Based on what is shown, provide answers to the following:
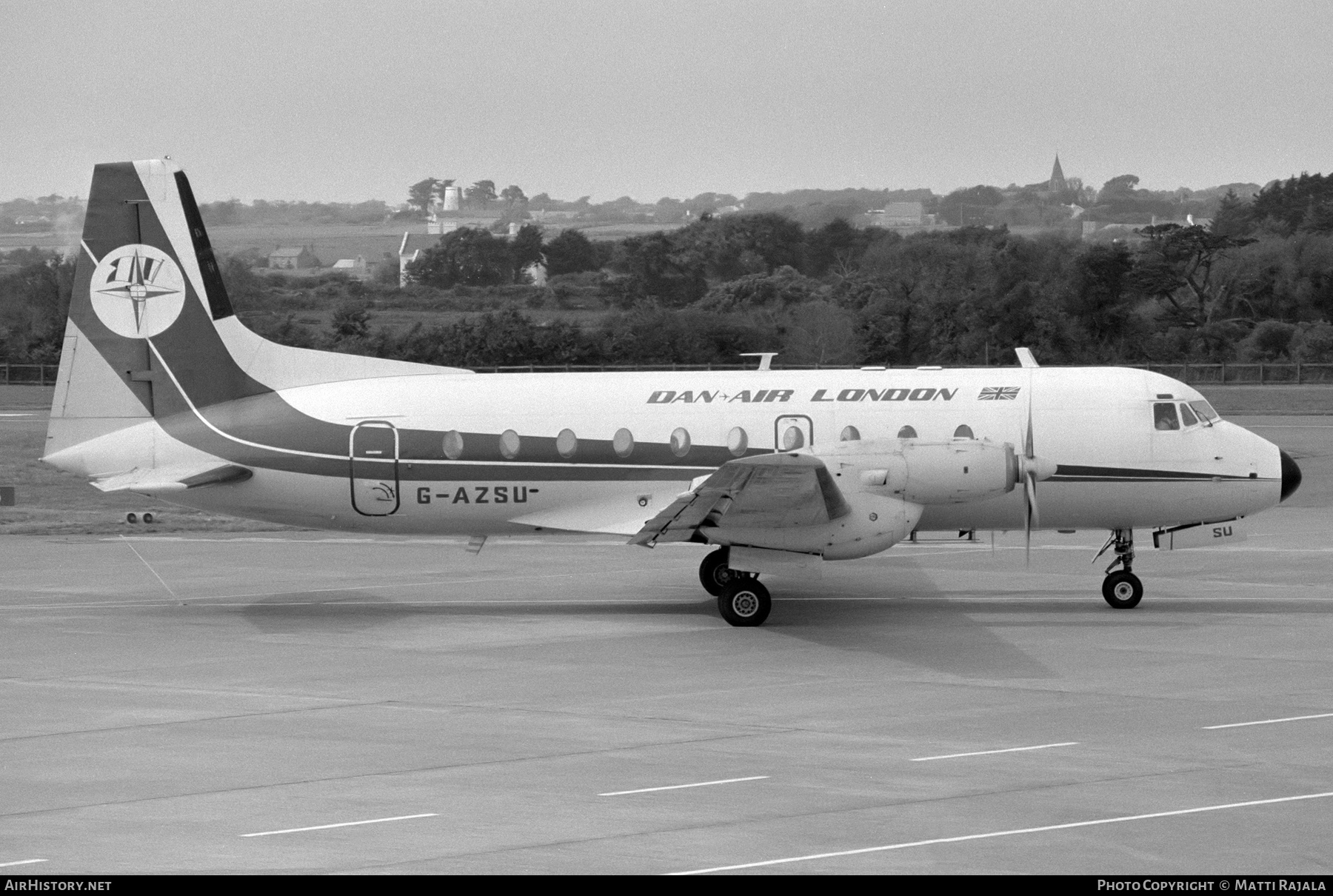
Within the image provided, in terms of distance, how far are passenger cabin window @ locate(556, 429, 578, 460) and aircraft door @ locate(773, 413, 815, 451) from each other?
9.14ft

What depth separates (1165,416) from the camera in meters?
21.3

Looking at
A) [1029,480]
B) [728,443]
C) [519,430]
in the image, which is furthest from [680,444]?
[1029,480]

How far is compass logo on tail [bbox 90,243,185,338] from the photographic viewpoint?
71.5ft

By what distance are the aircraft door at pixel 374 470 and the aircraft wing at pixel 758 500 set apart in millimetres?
3763

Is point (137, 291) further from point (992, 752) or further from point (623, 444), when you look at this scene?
point (992, 752)

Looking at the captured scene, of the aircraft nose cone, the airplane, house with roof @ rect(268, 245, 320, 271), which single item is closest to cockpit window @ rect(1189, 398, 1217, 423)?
the airplane

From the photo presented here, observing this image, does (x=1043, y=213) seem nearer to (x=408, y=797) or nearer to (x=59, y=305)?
(x=59, y=305)

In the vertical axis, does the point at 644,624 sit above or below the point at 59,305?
below

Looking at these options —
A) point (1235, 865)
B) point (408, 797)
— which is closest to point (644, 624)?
point (408, 797)

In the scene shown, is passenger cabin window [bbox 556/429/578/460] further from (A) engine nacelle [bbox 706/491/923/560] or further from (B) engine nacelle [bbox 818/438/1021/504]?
(B) engine nacelle [bbox 818/438/1021/504]

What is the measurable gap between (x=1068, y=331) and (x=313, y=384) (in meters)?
45.4

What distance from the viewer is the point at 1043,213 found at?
13600 cm

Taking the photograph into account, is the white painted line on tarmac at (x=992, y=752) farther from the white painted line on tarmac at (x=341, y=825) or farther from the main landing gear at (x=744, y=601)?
the main landing gear at (x=744, y=601)

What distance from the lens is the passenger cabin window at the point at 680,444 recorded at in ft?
69.4
